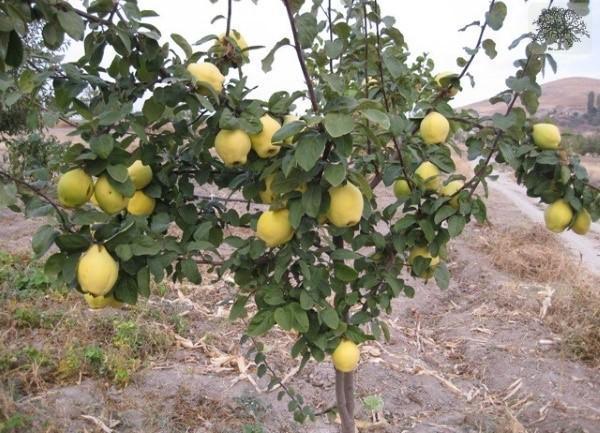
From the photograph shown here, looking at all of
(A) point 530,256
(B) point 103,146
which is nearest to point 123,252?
(B) point 103,146

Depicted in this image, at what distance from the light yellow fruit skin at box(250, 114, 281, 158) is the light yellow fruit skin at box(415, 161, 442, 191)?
1.43 ft

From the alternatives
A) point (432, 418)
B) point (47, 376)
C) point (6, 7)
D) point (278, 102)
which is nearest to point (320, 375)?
point (432, 418)

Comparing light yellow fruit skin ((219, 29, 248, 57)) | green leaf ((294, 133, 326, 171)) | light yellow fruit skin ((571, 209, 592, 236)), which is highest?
light yellow fruit skin ((219, 29, 248, 57))

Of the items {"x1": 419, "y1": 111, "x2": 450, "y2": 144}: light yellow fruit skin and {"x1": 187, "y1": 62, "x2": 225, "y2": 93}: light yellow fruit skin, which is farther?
{"x1": 419, "y1": 111, "x2": 450, "y2": 144}: light yellow fruit skin

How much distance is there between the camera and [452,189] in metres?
1.35

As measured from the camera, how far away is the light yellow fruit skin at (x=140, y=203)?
4.17ft

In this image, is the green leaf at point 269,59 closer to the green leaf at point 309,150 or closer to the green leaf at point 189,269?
the green leaf at point 309,150

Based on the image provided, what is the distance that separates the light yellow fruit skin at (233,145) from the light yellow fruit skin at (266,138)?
0.02 metres

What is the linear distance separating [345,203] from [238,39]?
0.59m

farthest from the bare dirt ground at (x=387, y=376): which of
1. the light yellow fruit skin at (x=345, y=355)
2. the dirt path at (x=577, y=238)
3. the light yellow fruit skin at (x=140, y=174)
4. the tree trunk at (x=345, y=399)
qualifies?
the light yellow fruit skin at (x=140, y=174)

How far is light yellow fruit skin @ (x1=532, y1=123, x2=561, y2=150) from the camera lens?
4.31 ft

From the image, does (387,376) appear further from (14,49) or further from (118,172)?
(14,49)

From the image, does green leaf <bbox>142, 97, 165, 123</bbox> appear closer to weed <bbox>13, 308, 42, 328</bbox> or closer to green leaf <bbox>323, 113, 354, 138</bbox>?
green leaf <bbox>323, 113, 354, 138</bbox>

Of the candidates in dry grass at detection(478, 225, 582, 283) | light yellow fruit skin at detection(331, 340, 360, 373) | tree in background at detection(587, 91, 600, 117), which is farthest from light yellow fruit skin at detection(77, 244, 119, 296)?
tree in background at detection(587, 91, 600, 117)
